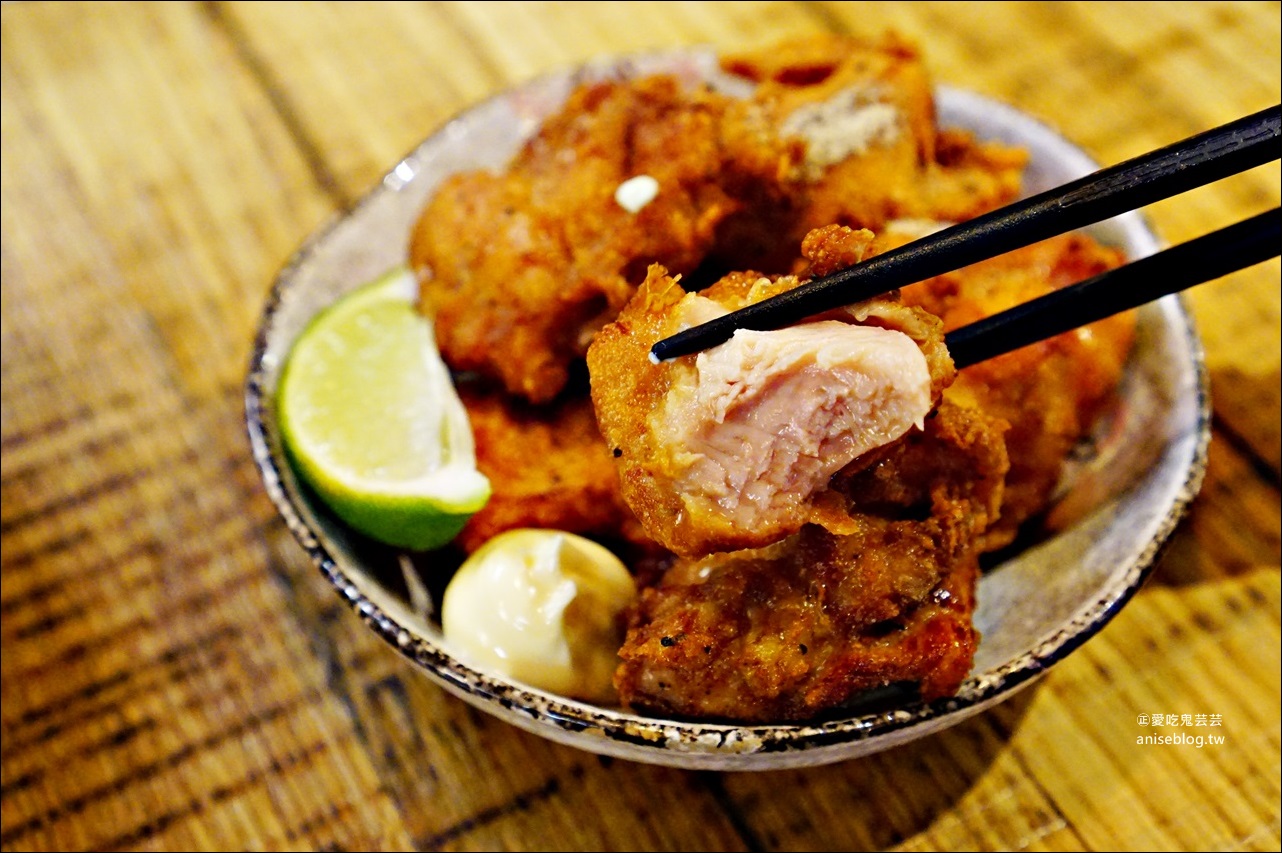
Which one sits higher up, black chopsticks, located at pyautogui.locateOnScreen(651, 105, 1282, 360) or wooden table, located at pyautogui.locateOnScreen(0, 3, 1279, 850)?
black chopsticks, located at pyautogui.locateOnScreen(651, 105, 1282, 360)

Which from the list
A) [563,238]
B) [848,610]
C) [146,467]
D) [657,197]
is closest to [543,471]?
[563,238]

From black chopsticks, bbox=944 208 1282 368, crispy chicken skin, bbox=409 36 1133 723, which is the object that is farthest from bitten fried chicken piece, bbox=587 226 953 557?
black chopsticks, bbox=944 208 1282 368

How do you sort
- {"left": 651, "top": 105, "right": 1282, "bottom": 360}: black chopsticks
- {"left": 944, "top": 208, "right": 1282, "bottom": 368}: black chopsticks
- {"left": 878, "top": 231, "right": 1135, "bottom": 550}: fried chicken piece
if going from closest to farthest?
{"left": 651, "top": 105, "right": 1282, "bottom": 360}: black chopsticks
{"left": 944, "top": 208, "right": 1282, "bottom": 368}: black chopsticks
{"left": 878, "top": 231, "right": 1135, "bottom": 550}: fried chicken piece

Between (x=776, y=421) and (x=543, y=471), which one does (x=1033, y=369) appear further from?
(x=543, y=471)

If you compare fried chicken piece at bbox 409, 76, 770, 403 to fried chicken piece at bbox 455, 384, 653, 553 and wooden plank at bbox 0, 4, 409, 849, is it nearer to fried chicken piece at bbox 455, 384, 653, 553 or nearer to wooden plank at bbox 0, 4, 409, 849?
fried chicken piece at bbox 455, 384, 653, 553

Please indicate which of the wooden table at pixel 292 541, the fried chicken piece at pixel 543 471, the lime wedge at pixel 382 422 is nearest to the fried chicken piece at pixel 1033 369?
the wooden table at pixel 292 541

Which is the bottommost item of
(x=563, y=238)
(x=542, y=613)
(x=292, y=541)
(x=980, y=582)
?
(x=292, y=541)
